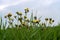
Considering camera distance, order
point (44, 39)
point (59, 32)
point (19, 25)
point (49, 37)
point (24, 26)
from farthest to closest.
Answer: point (19, 25)
point (24, 26)
point (59, 32)
point (49, 37)
point (44, 39)

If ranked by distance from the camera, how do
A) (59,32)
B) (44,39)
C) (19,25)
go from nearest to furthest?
(44,39) < (59,32) < (19,25)

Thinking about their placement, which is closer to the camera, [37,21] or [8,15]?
[37,21]

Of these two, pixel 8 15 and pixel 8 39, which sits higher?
pixel 8 15

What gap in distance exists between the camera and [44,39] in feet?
8.62

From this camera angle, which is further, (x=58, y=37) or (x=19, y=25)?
(x=19, y=25)

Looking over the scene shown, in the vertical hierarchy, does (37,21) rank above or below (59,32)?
above

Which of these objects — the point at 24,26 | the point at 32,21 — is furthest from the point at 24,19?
the point at 32,21

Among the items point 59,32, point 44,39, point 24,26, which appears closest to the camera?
point 44,39

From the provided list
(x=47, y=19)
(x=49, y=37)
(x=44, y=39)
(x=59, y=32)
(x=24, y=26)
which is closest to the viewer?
(x=44, y=39)

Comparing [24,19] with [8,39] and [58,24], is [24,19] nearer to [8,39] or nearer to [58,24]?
[58,24]

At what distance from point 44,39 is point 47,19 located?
193cm

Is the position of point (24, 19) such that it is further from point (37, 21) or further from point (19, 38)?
point (19, 38)

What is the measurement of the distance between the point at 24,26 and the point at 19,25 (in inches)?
16.4

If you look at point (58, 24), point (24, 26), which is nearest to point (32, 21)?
point (24, 26)
